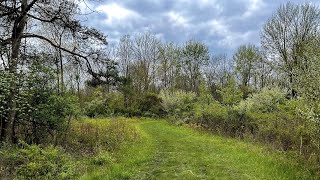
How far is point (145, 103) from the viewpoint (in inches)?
1783

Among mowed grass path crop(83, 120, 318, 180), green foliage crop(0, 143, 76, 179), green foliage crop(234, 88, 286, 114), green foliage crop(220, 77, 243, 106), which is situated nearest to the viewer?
green foliage crop(0, 143, 76, 179)

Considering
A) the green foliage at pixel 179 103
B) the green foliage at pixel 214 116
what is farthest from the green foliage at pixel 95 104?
the green foliage at pixel 179 103

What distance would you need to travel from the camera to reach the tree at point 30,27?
11.5m

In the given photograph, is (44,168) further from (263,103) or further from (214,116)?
(263,103)

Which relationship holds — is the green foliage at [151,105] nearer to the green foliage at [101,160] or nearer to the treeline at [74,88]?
the treeline at [74,88]

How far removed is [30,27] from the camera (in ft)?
44.8

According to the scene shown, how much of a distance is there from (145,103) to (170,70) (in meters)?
10.6

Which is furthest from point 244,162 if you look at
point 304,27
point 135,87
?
point 135,87

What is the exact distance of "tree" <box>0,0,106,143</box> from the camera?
11.5m

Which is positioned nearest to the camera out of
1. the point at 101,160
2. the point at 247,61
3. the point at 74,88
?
the point at 101,160

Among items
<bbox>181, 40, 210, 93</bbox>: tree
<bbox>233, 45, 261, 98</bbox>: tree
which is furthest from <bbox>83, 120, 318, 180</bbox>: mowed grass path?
<bbox>181, 40, 210, 93</bbox>: tree

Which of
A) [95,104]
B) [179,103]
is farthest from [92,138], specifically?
[179,103]

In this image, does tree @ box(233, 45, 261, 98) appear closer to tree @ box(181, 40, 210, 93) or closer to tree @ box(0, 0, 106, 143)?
tree @ box(181, 40, 210, 93)

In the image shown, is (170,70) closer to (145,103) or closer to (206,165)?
(145,103)
